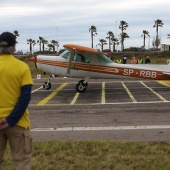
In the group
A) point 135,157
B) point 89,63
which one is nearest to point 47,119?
point 135,157

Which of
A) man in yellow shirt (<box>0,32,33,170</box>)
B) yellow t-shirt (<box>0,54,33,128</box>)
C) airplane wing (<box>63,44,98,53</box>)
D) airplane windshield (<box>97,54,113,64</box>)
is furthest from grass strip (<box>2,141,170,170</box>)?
airplane windshield (<box>97,54,113,64</box>)

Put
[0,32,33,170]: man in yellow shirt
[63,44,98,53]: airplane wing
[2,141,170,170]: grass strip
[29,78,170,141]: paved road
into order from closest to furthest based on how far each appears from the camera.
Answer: [0,32,33,170]: man in yellow shirt → [2,141,170,170]: grass strip → [29,78,170,141]: paved road → [63,44,98,53]: airplane wing

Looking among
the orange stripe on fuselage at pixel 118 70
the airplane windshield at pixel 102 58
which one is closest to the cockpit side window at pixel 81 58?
the orange stripe on fuselage at pixel 118 70

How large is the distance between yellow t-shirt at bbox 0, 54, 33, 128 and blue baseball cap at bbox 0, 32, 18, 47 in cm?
16

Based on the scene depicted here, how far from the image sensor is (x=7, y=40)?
407 centimetres

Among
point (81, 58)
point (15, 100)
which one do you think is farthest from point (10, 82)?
point (81, 58)

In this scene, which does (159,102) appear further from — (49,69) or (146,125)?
(49,69)

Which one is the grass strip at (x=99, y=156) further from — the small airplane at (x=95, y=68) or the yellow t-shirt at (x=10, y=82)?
the small airplane at (x=95, y=68)

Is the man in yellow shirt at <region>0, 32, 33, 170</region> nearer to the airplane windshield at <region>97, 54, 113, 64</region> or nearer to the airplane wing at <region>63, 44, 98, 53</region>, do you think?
the airplane wing at <region>63, 44, 98, 53</region>

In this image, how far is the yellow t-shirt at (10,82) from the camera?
3.99 metres

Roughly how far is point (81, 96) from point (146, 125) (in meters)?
6.96

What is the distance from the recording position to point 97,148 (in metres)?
6.54

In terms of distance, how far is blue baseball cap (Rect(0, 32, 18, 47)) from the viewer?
13.3 ft

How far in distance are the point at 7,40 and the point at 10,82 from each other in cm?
46
